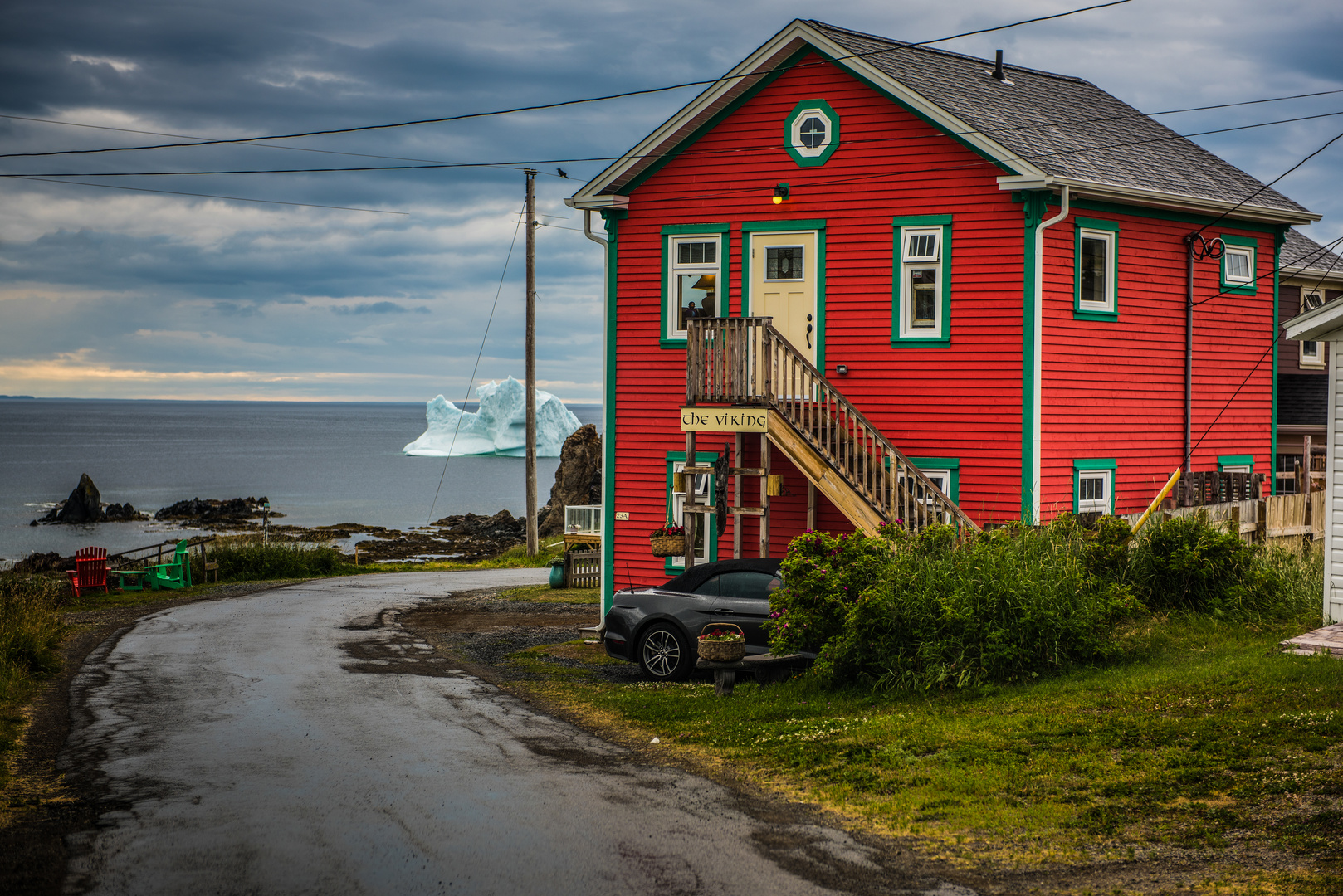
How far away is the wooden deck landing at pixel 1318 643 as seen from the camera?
1052cm

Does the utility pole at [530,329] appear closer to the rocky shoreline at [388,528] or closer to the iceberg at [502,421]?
the rocky shoreline at [388,528]

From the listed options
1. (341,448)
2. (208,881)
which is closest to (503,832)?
(208,881)

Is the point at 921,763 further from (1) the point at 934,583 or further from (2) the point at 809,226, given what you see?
(2) the point at 809,226

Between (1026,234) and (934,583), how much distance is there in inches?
279

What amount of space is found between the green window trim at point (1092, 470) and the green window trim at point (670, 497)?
552 centimetres

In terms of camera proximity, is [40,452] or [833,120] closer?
[833,120]

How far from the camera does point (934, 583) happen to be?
466 inches

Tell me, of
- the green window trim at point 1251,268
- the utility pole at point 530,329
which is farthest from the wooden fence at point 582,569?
the green window trim at point 1251,268

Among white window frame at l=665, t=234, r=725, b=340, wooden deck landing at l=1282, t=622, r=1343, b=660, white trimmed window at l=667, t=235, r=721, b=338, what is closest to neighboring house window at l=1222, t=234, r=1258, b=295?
white window frame at l=665, t=234, r=725, b=340

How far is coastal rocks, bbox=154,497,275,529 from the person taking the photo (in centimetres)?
7225

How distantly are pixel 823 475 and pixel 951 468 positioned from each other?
7.84ft

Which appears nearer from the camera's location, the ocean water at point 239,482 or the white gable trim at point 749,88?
the white gable trim at point 749,88

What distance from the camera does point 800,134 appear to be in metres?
18.2

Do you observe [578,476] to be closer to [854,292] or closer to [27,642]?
[854,292]
